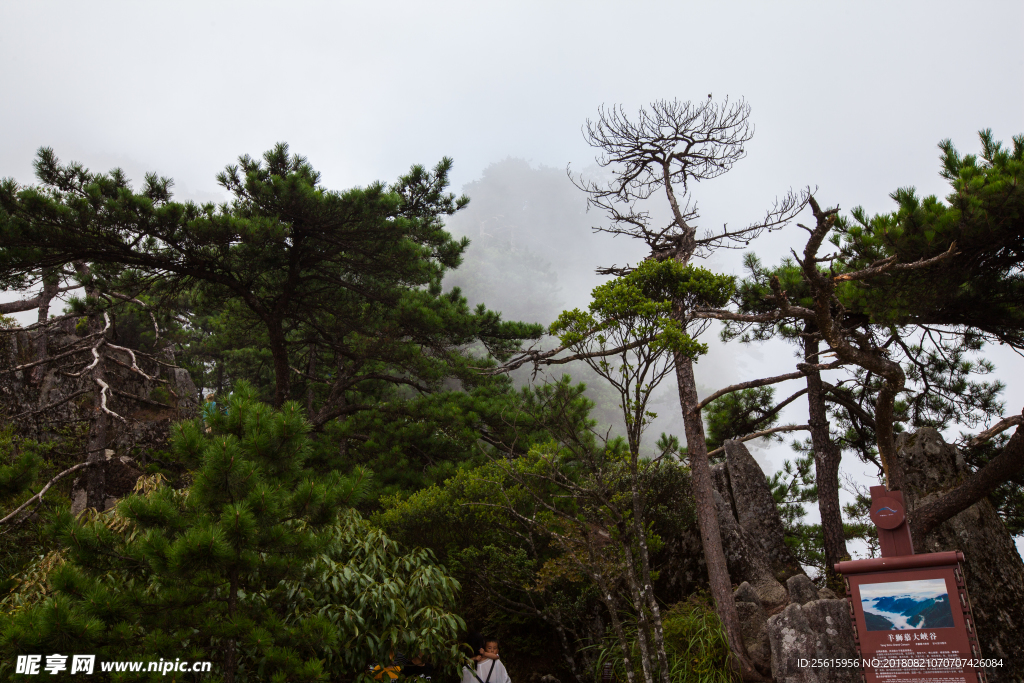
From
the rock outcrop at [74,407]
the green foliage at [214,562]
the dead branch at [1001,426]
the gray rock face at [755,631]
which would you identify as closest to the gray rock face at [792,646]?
the gray rock face at [755,631]

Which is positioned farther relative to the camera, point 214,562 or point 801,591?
point 801,591

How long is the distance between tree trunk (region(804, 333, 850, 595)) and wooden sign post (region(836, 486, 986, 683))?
4.03 meters

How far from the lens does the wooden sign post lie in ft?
12.3

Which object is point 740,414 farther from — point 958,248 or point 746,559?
point 958,248

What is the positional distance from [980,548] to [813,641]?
268 centimetres

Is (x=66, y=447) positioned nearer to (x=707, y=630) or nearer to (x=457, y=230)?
(x=707, y=630)

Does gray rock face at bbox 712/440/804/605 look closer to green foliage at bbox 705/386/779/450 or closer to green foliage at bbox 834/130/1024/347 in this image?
green foliage at bbox 705/386/779/450

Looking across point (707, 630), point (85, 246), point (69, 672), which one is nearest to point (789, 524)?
point (707, 630)

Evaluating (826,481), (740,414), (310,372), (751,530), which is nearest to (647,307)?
(751,530)

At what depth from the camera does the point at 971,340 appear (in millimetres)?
7988

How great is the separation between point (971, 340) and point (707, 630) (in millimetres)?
5578

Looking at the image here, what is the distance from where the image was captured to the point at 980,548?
607cm

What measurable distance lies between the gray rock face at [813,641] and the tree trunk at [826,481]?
10.2 ft

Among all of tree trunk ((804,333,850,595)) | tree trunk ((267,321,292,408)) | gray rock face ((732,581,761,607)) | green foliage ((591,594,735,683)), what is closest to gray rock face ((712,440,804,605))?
gray rock face ((732,581,761,607))
